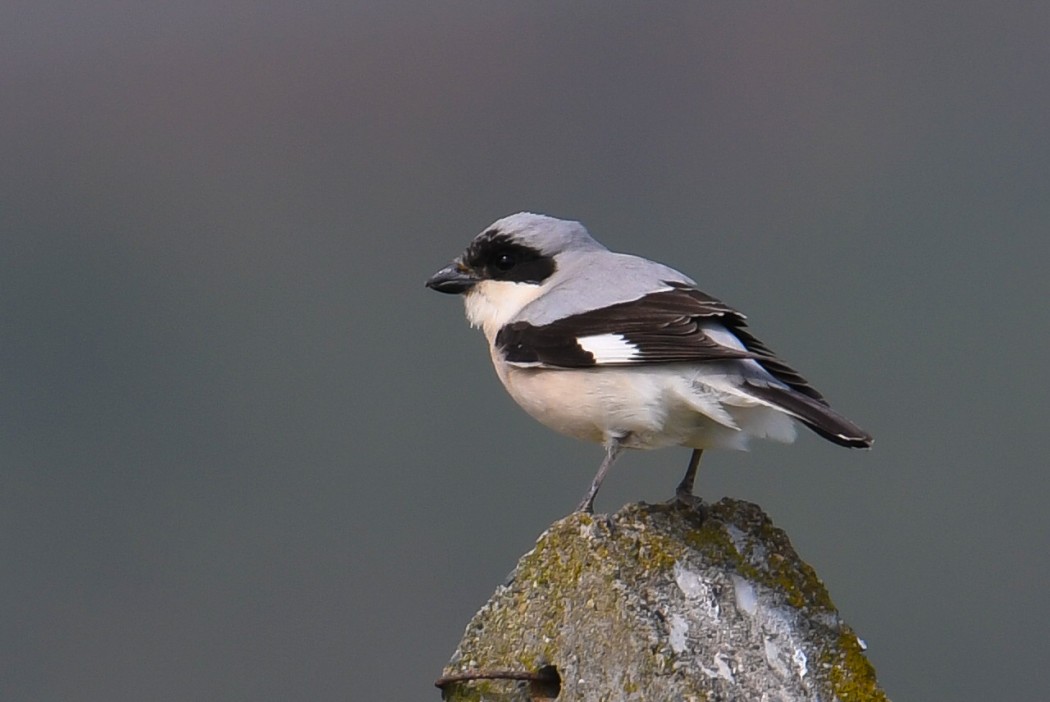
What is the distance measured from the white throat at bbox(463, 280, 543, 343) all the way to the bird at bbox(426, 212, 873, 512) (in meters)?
0.12

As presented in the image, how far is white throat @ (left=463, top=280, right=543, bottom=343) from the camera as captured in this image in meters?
4.75

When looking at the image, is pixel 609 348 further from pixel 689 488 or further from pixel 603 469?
pixel 689 488

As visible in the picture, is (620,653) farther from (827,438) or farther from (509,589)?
(827,438)

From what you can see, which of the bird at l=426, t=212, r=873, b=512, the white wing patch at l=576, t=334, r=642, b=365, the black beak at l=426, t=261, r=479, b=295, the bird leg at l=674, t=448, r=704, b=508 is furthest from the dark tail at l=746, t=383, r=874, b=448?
the black beak at l=426, t=261, r=479, b=295

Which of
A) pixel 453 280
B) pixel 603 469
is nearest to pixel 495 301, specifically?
pixel 453 280

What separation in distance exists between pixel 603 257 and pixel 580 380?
760mm

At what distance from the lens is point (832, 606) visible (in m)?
3.14

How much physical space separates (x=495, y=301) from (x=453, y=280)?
19cm

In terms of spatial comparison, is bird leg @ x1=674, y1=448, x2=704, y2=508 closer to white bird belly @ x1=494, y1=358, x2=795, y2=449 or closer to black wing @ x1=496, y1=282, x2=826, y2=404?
white bird belly @ x1=494, y1=358, x2=795, y2=449

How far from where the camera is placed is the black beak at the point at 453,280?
4910 mm

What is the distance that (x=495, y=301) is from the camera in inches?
191

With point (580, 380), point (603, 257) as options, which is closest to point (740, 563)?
point (580, 380)

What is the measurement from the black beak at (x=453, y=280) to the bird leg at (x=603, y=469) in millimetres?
1087

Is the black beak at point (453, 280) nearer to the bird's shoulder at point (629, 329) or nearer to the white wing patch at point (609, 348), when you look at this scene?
the bird's shoulder at point (629, 329)
